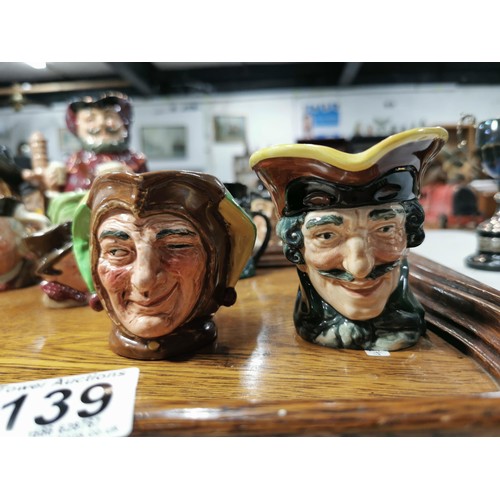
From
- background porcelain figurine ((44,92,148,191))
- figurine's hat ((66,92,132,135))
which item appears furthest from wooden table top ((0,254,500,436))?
figurine's hat ((66,92,132,135))

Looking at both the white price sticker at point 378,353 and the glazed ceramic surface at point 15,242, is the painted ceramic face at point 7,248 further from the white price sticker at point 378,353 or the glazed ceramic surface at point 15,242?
the white price sticker at point 378,353

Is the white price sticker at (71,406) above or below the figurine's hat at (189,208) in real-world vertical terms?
below

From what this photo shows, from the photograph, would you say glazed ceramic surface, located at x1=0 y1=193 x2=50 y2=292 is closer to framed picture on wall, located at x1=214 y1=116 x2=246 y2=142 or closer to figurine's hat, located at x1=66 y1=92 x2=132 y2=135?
figurine's hat, located at x1=66 y1=92 x2=132 y2=135

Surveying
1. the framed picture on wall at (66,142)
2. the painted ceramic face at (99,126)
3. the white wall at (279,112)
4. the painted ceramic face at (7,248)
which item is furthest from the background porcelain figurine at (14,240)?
the framed picture on wall at (66,142)

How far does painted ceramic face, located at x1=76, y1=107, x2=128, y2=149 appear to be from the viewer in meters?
1.56

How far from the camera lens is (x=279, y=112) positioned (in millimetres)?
3275

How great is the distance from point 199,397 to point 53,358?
0.33 metres

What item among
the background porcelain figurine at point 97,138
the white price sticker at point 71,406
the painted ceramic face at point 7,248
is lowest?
the white price sticker at point 71,406

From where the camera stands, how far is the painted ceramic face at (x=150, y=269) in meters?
0.68

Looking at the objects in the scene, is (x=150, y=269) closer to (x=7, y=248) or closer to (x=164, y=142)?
(x=7, y=248)

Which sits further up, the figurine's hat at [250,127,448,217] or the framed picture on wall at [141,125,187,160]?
the framed picture on wall at [141,125,187,160]

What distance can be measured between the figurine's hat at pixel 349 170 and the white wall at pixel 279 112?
2.60 metres

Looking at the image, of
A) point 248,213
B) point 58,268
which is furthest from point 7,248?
point 248,213

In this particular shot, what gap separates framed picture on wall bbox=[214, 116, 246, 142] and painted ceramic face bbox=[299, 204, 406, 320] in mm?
2715
